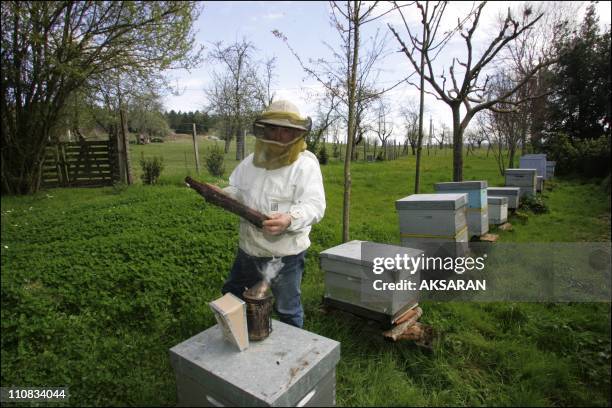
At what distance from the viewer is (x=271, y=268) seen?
222 centimetres

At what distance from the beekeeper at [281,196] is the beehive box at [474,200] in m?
3.62

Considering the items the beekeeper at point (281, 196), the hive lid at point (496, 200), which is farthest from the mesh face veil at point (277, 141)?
the hive lid at point (496, 200)

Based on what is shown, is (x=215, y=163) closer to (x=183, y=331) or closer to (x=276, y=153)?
(x=183, y=331)

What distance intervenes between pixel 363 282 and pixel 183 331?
162 centimetres

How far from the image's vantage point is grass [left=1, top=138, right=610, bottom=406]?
7.84ft

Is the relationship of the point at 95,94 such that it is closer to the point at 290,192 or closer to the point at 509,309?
the point at 290,192

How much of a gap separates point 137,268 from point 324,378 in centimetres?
262

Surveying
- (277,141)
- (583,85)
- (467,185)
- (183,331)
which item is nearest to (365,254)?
(277,141)

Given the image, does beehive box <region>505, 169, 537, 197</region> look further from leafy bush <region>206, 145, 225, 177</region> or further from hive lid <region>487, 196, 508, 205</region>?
leafy bush <region>206, 145, 225, 177</region>

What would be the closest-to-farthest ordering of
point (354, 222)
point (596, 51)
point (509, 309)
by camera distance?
point (509, 309), point (354, 222), point (596, 51)

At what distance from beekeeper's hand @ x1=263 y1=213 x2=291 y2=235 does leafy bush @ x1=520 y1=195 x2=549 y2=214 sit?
8.01 meters

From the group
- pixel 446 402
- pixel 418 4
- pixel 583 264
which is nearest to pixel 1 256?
pixel 446 402

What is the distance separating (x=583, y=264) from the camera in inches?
169

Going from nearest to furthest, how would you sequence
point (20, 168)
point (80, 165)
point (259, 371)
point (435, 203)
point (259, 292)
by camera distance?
point (259, 371) < point (259, 292) < point (435, 203) < point (20, 168) < point (80, 165)
